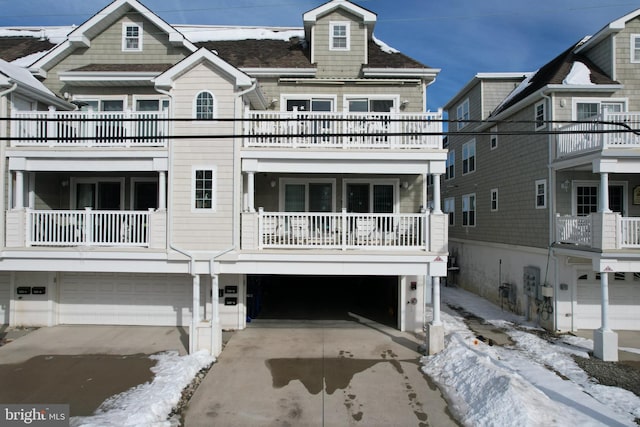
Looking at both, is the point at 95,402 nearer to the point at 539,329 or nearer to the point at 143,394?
the point at 143,394

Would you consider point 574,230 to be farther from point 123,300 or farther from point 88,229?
point 123,300

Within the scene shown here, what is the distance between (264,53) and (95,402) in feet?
39.3

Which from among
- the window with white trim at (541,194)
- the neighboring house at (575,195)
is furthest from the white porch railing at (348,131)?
the window with white trim at (541,194)

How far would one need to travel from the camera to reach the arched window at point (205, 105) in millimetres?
10609

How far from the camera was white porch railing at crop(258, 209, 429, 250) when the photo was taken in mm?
10344

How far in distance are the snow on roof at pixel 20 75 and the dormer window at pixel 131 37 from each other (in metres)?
2.97

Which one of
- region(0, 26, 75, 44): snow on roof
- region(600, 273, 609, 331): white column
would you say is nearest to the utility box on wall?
region(600, 273, 609, 331): white column

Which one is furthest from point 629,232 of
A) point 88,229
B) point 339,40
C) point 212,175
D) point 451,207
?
point 88,229

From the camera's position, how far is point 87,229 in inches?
407

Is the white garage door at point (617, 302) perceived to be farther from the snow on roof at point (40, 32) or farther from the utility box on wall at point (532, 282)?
the snow on roof at point (40, 32)

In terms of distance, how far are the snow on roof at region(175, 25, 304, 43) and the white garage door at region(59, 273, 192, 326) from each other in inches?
375

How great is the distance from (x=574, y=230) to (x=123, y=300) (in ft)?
48.4

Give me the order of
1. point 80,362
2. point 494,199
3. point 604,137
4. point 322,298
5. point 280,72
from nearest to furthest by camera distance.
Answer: point 80,362
point 604,137
point 280,72
point 322,298
point 494,199

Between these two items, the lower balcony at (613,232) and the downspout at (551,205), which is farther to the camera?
the downspout at (551,205)
